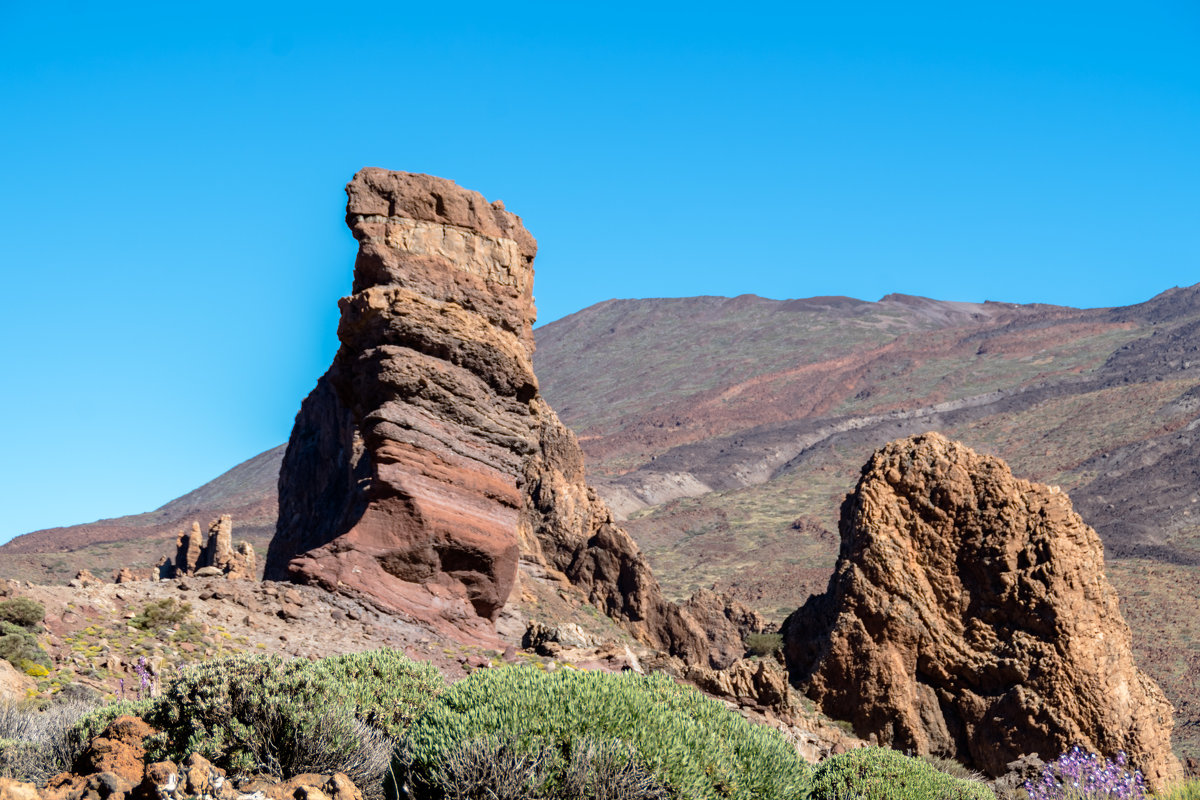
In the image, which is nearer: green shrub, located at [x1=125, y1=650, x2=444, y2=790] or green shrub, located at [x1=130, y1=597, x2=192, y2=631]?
green shrub, located at [x1=125, y1=650, x2=444, y2=790]

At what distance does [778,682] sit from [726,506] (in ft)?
240

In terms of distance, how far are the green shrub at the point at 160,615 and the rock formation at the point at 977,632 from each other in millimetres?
9855

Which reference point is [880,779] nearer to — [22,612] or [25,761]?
[25,761]

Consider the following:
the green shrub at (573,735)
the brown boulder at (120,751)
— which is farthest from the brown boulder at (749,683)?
the brown boulder at (120,751)

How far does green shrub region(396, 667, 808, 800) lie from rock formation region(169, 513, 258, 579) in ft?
88.0

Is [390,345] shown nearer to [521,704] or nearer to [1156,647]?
[521,704]

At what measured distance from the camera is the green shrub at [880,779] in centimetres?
1043

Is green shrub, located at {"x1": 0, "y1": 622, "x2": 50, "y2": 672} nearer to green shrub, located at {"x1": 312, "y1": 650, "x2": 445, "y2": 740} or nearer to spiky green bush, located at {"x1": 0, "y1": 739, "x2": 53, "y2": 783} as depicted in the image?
spiky green bush, located at {"x1": 0, "y1": 739, "x2": 53, "y2": 783}

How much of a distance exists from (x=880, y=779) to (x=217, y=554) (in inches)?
1384

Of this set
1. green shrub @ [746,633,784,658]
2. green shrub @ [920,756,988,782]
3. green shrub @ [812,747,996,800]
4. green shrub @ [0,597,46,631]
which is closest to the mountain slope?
green shrub @ [746,633,784,658]

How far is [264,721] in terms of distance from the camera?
8.40 m

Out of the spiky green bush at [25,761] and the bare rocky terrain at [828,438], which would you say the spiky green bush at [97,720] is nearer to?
the spiky green bush at [25,761]

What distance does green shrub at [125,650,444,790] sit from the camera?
828cm

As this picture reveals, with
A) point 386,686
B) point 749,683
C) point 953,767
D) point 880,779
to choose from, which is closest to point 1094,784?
point 880,779
